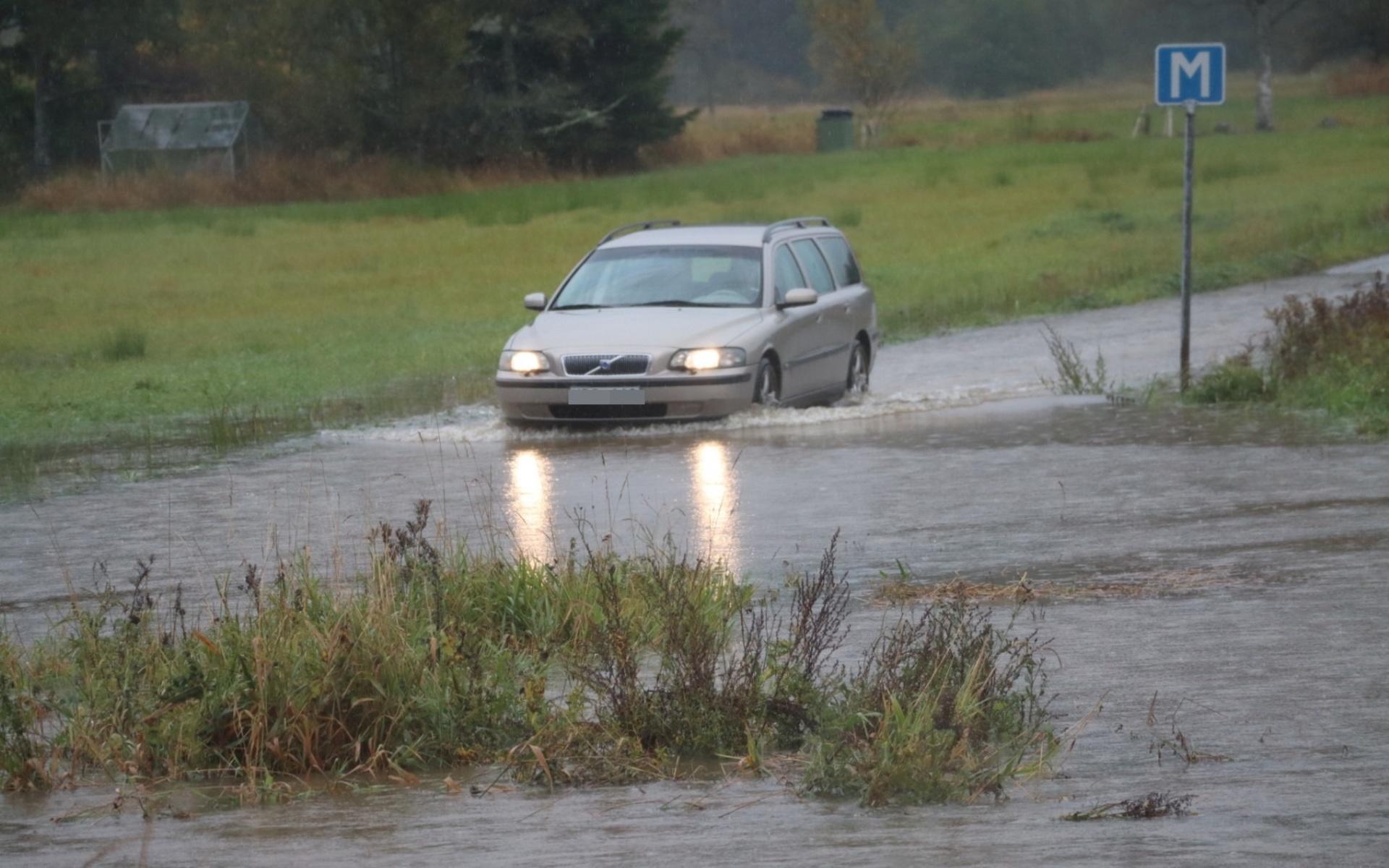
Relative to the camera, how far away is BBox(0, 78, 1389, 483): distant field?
20.7 meters

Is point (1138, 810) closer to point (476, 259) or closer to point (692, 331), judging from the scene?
point (692, 331)

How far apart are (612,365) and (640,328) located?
0.47 metres

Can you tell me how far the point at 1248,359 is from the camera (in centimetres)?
1739

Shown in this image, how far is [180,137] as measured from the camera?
210 feet

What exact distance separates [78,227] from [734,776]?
142 feet

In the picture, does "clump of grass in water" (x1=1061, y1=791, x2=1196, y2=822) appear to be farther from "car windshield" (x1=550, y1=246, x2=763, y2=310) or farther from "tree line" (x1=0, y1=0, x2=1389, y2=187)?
"tree line" (x1=0, y1=0, x2=1389, y2=187)

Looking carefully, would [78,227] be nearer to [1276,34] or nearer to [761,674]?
[761,674]

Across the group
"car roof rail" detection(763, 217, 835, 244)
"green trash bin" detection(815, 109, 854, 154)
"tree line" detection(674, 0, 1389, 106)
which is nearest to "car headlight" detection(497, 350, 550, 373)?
"car roof rail" detection(763, 217, 835, 244)

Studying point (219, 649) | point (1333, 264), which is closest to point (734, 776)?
point (219, 649)

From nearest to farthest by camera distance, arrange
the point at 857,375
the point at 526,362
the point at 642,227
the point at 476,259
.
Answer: the point at 526,362
the point at 857,375
the point at 642,227
the point at 476,259

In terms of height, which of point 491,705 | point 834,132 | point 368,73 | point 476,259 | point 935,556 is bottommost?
point 935,556

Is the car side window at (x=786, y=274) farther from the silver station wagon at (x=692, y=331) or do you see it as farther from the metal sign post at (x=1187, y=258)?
the metal sign post at (x=1187, y=258)

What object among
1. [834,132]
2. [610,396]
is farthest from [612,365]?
[834,132]

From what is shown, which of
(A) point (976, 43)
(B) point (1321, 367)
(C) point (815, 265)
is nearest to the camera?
(B) point (1321, 367)
